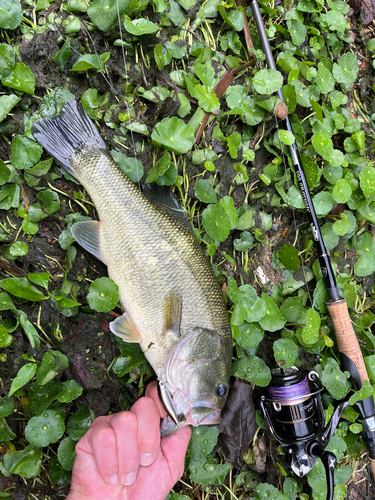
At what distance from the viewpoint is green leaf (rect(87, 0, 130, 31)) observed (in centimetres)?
163

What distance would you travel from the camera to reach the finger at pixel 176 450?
61.2 inches

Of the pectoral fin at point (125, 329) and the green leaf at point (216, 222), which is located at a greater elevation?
the green leaf at point (216, 222)

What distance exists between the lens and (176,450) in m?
1.58

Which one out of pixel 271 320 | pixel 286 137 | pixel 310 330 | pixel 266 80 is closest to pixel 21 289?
pixel 271 320

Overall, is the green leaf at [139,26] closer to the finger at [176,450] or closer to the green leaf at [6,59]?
the green leaf at [6,59]

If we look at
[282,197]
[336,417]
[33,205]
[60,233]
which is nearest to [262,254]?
[282,197]

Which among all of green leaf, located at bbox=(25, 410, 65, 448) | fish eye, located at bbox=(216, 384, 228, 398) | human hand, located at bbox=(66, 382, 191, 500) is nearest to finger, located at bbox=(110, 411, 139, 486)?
human hand, located at bbox=(66, 382, 191, 500)

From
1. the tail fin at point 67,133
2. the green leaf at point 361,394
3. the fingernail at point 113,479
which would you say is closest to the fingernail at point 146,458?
the fingernail at point 113,479

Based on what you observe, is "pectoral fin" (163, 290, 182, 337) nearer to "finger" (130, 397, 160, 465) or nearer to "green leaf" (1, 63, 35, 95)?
"finger" (130, 397, 160, 465)

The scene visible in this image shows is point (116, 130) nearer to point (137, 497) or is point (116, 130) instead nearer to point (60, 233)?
point (60, 233)

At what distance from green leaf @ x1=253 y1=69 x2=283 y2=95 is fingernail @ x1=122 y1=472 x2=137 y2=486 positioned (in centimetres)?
199

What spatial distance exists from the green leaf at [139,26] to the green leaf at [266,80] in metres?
0.62

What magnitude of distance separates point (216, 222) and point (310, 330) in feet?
2.60

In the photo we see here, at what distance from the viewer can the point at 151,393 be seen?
1668mm
